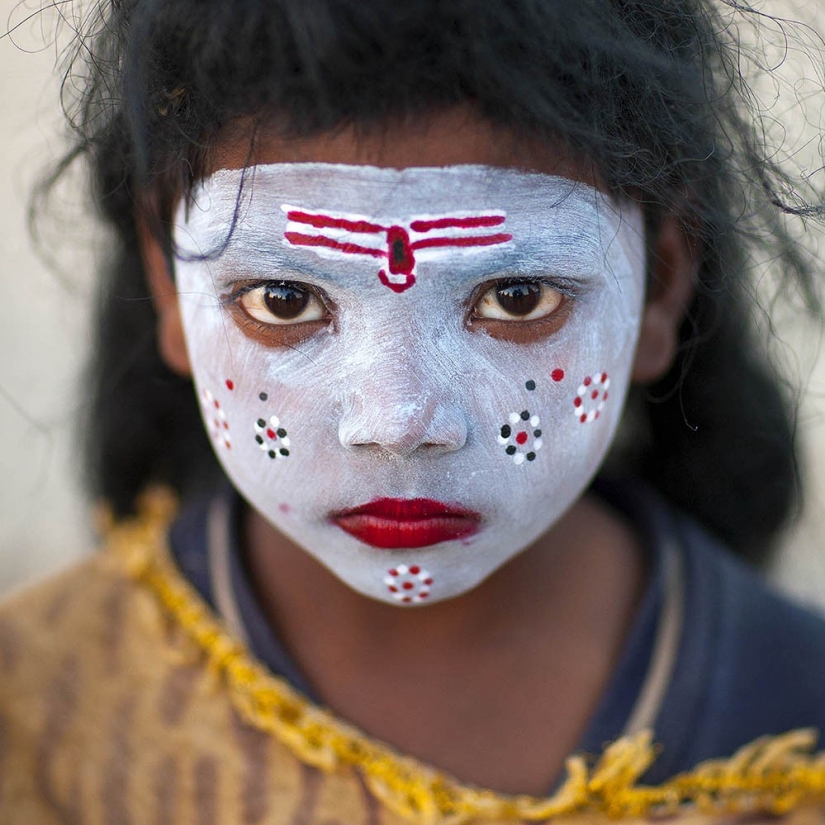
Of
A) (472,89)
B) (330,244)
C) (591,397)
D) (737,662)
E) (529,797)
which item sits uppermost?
(472,89)

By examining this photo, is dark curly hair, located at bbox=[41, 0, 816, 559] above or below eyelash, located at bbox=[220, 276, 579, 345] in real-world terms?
above

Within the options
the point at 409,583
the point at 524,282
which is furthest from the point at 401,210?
the point at 409,583

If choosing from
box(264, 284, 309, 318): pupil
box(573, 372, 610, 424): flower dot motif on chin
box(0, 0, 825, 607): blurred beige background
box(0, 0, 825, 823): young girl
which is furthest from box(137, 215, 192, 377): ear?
box(0, 0, 825, 607): blurred beige background

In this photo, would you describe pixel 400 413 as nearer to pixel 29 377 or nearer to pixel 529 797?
pixel 529 797

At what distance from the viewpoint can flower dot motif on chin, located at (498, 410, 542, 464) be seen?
0.95 m

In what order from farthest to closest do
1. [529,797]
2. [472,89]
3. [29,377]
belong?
[29,377], [529,797], [472,89]

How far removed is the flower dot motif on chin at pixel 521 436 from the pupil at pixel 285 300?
0.69 feet

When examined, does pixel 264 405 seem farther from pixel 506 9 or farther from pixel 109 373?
pixel 109 373

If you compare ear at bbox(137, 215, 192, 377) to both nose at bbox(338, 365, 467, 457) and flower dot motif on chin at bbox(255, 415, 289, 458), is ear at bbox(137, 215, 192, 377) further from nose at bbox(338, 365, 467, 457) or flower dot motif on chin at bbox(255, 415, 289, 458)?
nose at bbox(338, 365, 467, 457)

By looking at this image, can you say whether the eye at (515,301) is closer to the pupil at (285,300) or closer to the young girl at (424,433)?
the young girl at (424,433)

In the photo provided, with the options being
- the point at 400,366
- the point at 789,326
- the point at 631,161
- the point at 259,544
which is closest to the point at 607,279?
the point at 631,161

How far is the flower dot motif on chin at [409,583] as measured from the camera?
102cm

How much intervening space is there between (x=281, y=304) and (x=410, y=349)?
0.45ft

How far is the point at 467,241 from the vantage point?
89 cm
